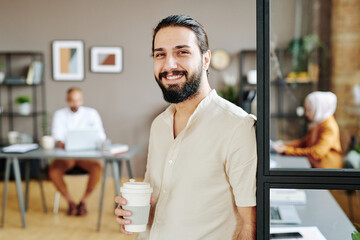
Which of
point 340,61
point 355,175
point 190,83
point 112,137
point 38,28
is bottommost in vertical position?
point 112,137

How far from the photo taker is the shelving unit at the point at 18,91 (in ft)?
19.4

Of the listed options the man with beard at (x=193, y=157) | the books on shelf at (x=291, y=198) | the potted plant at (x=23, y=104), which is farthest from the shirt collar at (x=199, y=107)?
the potted plant at (x=23, y=104)

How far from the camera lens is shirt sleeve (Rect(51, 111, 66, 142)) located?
14.7 feet

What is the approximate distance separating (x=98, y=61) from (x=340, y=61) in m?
3.36

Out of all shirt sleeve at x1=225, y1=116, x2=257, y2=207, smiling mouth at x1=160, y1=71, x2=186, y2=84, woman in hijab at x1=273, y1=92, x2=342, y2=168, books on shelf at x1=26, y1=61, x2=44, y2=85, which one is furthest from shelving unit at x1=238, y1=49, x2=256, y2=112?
shirt sleeve at x1=225, y1=116, x2=257, y2=207

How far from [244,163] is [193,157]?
211 millimetres

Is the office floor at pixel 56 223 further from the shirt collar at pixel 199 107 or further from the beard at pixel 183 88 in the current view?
the beard at pixel 183 88

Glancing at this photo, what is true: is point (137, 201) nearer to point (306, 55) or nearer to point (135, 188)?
point (135, 188)

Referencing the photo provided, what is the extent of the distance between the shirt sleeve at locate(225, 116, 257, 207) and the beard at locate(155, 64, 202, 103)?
0.25 m

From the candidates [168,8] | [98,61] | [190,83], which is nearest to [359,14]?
[168,8]

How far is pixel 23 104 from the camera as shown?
18.7 ft

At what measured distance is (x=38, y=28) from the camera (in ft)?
19.4

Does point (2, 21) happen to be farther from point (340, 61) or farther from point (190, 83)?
point (190, 83)

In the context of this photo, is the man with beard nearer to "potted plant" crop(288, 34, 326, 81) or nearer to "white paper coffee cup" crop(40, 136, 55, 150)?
"white paper coffee cup" crop(40, 136, 55, 150)
